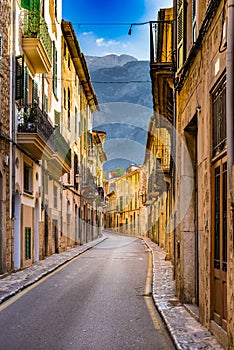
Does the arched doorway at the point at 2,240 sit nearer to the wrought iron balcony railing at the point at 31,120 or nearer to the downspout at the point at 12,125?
the downspout at the point at 12,125

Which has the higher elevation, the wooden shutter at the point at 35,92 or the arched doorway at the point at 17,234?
the wooden shutter at the point at 35,92

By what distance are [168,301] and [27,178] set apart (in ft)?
36.0

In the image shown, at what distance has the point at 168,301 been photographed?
1231 cm

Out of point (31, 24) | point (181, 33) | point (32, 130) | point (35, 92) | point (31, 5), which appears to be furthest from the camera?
point (35, 92)

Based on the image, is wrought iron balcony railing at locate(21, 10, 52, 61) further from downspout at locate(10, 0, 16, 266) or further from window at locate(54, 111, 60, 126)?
window at locate(54, 111, 60, 126)

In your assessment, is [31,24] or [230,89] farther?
[31,24]

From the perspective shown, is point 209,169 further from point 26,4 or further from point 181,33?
point 26,4

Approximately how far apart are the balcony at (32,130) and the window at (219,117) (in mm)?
11347

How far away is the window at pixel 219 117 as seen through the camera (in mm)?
8102

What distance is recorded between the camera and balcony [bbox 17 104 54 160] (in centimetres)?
1950

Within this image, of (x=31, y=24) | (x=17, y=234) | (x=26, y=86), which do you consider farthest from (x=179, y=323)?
(x=31, y=24)

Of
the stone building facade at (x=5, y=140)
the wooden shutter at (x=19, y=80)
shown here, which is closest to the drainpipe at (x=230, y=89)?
the stone building facade at (x=5, y=140)

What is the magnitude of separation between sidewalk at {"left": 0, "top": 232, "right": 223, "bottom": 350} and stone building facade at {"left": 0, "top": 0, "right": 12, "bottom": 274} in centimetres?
82

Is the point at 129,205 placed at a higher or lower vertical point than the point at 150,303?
higher
